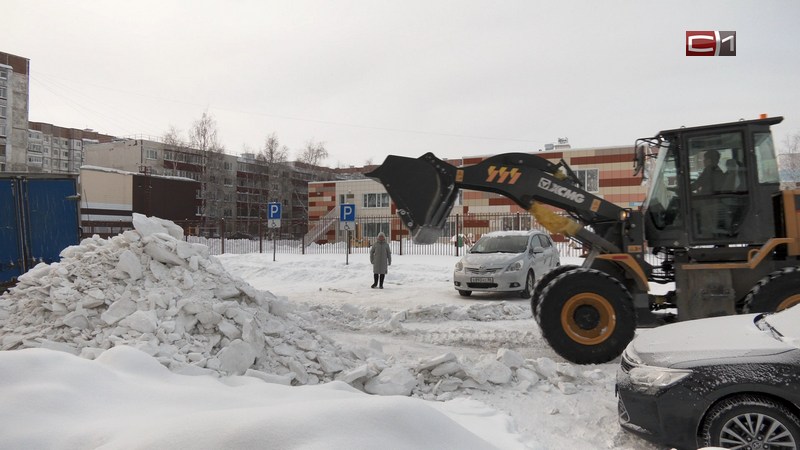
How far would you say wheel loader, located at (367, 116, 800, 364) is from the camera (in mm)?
6516

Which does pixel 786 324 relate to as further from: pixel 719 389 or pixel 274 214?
pixel 274 214

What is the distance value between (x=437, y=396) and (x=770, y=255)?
15.6 feet

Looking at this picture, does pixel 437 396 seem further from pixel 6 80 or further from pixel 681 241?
pixel 6 80

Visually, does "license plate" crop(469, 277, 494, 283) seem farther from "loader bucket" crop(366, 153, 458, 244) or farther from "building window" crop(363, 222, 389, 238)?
"building window" crop(363, 222, 389, 238)

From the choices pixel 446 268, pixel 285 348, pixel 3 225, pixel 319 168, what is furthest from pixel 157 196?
pixel 319 168

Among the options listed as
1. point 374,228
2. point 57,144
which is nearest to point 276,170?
point 374,228

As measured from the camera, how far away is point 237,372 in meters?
5.46

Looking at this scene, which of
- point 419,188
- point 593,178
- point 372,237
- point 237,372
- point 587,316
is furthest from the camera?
point 593,178

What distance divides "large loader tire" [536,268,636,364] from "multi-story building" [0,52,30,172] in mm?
61918

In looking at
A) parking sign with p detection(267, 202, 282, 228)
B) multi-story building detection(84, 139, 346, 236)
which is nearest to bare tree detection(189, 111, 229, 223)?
multi-story building detection(84, 139, 346, 236)

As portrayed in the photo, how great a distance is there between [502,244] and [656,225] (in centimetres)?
695

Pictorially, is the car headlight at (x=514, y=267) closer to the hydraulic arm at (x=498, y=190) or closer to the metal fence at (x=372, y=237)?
the hydraulic arm at (x=498, y=190)

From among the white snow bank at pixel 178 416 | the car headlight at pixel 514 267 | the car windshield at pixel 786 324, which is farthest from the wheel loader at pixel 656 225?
the car headlight at pixel 514 267

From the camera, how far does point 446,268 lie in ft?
64.3
